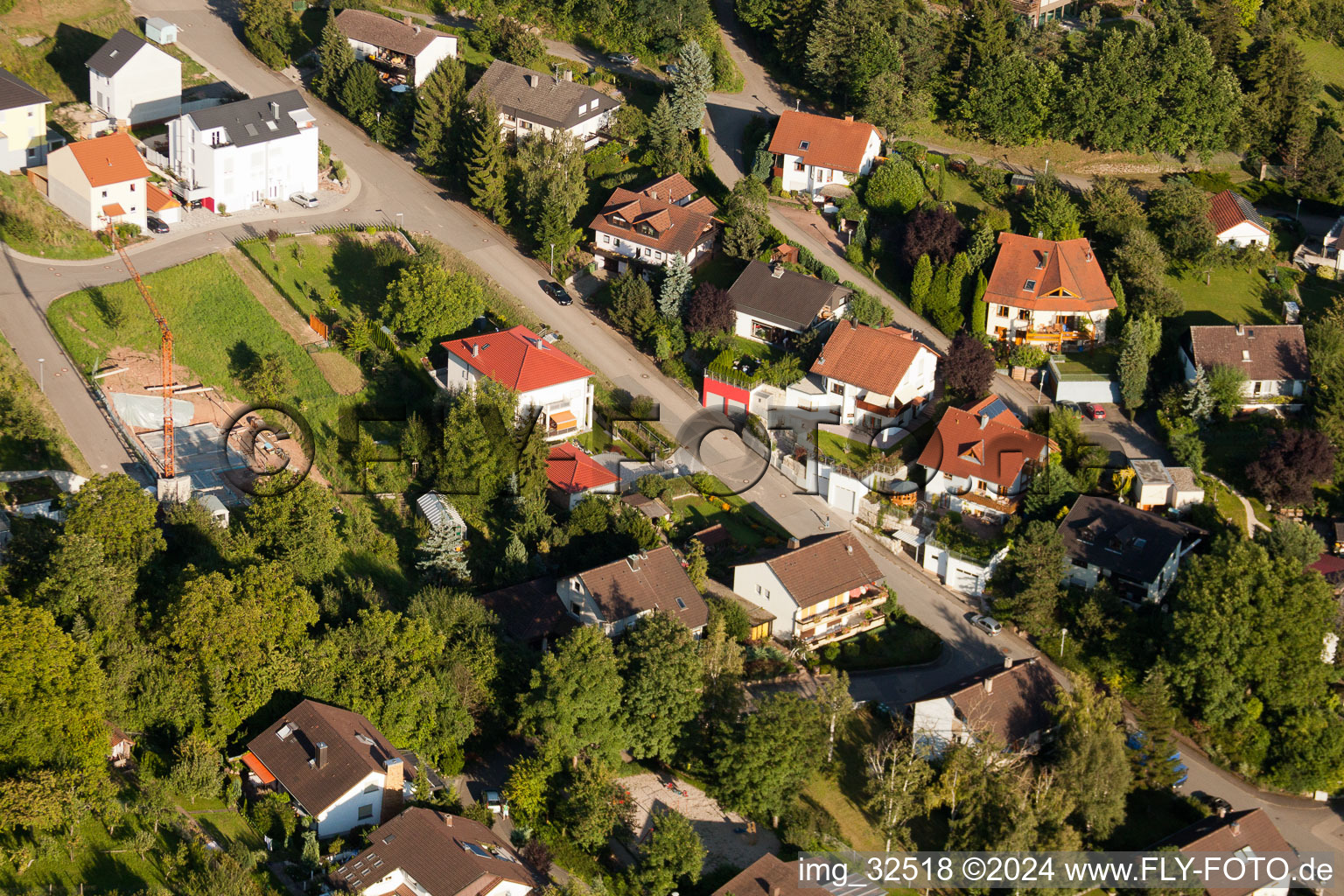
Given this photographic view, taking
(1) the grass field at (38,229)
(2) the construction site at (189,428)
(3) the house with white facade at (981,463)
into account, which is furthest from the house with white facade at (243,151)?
(3) the house with white facade at (981,463)

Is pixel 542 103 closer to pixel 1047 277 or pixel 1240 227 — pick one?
pixel 1047 277

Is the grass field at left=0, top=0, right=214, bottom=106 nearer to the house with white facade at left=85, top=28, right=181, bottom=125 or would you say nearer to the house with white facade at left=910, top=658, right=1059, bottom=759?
the house with white facade at left=85, top=28, right=181, bottom=125

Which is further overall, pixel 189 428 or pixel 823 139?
pixel 823 139

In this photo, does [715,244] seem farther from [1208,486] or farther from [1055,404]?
[1208,486]

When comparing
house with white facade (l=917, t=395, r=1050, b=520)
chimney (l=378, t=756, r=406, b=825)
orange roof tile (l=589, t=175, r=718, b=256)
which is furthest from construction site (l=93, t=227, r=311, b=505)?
house with white facade (l=917, t=395, r=1050, b=520)

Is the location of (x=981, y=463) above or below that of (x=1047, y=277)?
below

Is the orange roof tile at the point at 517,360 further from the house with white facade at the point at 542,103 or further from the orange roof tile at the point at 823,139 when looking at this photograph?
the orange roof tile at the point at 823,139

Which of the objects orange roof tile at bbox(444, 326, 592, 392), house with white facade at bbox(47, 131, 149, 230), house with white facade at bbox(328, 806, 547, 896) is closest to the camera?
house with white facade at bbox(328, 806, 547, 896)

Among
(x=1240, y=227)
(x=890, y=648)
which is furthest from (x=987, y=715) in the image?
(x=1240, y=227)
